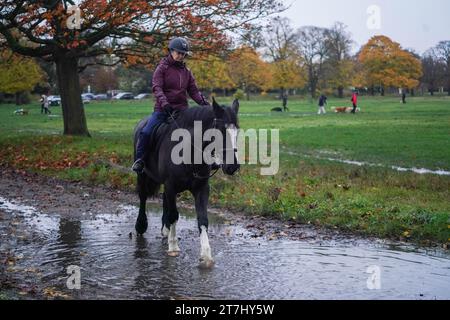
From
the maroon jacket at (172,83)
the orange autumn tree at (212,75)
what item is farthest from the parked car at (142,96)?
the maroon jacket at (172,83)

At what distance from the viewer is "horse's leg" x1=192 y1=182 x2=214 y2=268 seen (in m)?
9.16

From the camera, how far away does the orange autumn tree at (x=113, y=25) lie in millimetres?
22609

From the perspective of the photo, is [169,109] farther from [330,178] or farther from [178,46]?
[330,178]

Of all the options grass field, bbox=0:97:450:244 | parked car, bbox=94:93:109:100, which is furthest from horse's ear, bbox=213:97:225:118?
parked car, bbox=94:93:109:100

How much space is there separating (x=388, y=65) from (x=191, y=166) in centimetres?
9629

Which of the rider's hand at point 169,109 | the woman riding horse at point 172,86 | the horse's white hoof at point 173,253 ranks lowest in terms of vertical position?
the horse's white hoof at point 173,253

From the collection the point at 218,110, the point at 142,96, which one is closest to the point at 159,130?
the point at 218,110

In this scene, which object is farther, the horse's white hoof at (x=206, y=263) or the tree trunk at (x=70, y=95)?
the tree trunk at (x=70, y=95)

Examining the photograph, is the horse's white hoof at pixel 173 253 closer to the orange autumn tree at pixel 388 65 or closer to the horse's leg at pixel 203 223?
the horse's leg at pixel 203 223

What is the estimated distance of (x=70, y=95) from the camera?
26.9m

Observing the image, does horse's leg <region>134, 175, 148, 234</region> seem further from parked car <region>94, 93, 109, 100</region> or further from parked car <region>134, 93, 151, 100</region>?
parked car <region>94, 93, 109, 100</region>

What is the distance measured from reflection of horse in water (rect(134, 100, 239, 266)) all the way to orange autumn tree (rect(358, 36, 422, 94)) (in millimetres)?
91150

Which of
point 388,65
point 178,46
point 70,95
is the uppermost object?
point 388,65
